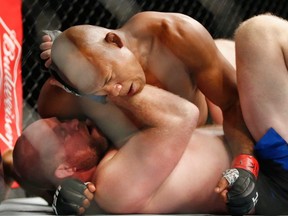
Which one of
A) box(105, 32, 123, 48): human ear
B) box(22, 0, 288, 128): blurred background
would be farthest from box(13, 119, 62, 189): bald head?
box(22, 0, 288, 128): blurred background

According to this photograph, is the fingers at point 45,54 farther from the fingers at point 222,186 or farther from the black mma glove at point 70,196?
the fingers at point 222,186

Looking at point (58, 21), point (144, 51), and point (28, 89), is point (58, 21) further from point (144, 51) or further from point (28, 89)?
point (144, 51)

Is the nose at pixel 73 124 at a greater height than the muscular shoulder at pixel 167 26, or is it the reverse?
the muscular shoulder at pixel 167 26

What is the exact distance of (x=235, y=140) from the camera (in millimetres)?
1317

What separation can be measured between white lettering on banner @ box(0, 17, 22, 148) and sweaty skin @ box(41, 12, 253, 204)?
0.45m

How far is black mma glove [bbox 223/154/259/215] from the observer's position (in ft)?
3.73

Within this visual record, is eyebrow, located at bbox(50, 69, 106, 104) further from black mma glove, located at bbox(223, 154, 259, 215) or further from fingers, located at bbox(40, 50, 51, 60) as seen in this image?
black mma glove, located at bbox(223, 154, 259, 215)

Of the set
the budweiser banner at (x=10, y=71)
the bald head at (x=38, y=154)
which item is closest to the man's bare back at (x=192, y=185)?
the bald head at (x=38, y=154)

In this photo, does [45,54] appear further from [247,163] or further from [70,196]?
[247,163]

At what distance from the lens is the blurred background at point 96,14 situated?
7.04 feet

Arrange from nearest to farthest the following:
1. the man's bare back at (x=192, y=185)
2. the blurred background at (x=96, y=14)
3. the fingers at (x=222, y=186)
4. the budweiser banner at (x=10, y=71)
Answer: the fingers at (x=222, y=186) → the man's bare back at (x=192, y=185) → the budweiser banner at (x=10, y=71) → the blurred background at (x=96, y=14)

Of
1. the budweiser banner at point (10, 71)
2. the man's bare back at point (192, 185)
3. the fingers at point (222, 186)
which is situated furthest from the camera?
the budweiser banner at point (10, 71)

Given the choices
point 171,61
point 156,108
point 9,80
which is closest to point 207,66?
point 171,61

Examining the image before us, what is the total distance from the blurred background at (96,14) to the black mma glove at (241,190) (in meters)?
0.92
